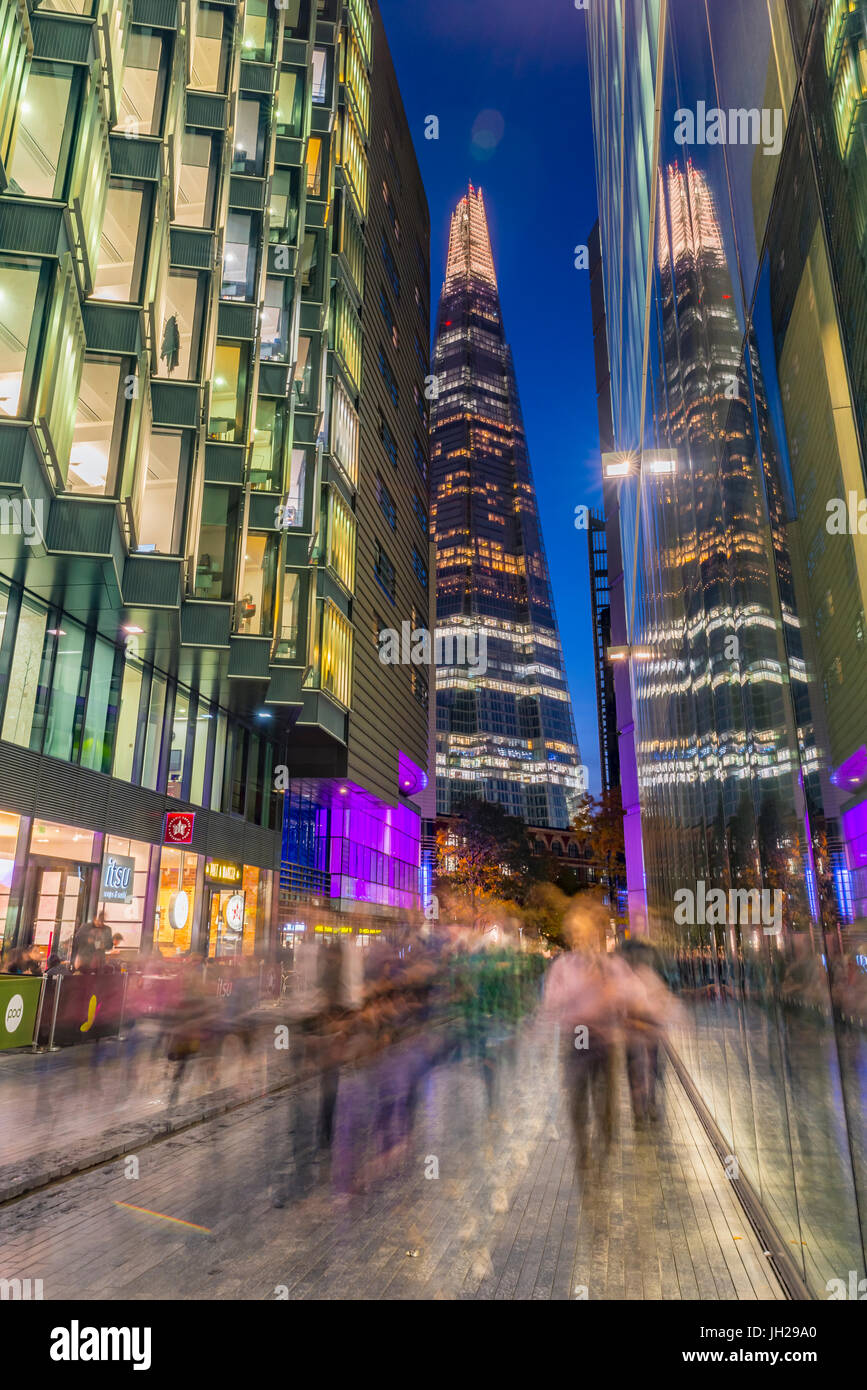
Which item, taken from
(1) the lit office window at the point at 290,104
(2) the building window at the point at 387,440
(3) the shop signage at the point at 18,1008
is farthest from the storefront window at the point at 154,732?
(2) the building window at the point at 387,440

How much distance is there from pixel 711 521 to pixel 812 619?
3.36m

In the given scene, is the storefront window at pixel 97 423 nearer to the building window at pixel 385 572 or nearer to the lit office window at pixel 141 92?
the lit office window at pixel 141 92

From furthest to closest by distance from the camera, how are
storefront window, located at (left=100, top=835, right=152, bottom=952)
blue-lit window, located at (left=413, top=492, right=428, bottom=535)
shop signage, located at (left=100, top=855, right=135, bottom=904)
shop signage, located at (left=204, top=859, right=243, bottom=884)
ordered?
blue-lit window, located at (left=413, top=492, right=428, bottom=535) < shop signage, located at (left=204, top=859, right=243, bottom=884) < storefront window, located at (left=100, top=835, right=152, bottom=952) < shop signage, located at (left=100, top=855, right=135, bottom=904)

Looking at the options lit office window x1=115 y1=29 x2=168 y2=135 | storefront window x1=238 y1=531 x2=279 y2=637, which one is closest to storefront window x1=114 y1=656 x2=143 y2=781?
storefront window x1=238 y1=531 x2=279 y2=637

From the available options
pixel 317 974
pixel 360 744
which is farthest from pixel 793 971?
pixel 360 744

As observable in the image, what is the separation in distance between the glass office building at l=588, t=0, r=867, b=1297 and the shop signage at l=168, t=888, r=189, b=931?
52.8 ft

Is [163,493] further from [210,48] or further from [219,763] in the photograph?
[210,48]

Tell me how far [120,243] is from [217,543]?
22.0 feet

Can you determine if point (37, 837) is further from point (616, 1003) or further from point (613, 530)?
point (613, 530)

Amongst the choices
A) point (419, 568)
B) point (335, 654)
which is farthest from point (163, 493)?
point (419, 568)

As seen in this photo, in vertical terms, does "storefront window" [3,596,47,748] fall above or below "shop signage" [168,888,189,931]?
above

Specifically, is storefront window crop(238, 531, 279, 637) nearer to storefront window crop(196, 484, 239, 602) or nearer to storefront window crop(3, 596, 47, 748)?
storefront window crop(196, 484, 239, 602)

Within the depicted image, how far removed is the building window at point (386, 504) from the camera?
39.8 meters

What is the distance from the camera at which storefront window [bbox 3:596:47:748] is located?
15.3 meters
